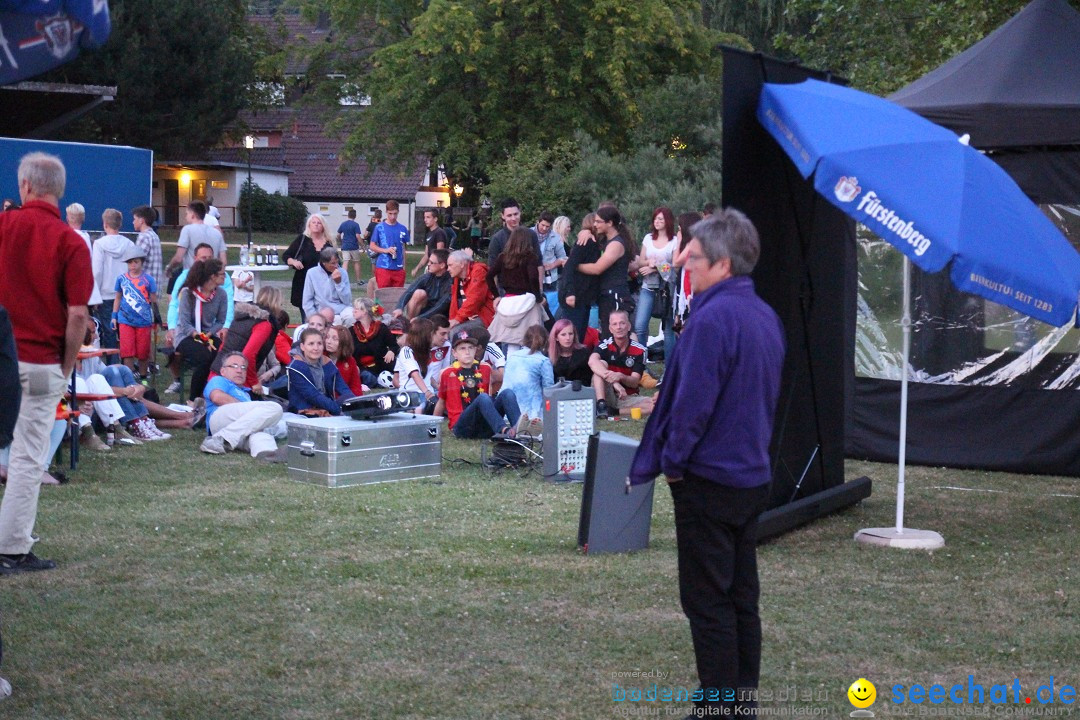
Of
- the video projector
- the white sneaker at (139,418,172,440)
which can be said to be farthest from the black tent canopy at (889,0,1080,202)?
the white sneaker at (139,418,172,440)

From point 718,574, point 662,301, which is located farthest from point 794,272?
point 662,301

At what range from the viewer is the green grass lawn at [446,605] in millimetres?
4789

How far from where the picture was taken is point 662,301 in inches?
558

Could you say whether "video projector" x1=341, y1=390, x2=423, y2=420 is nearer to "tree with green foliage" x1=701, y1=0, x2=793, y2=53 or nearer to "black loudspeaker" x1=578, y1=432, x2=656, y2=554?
"black loudspeaker" x1=578, y1=432, x2=656, y2=554

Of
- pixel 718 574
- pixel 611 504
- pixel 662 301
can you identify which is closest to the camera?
pixel 718 574

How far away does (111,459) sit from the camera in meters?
9.50

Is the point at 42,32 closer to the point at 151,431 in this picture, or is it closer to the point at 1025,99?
the point at 151,431

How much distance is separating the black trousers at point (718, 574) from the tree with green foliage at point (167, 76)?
35.4m

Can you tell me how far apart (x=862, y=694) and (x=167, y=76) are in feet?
130

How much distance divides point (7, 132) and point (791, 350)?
17.1 m

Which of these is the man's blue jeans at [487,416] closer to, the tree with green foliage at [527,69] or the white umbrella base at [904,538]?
the white umbrella base at [904,538]

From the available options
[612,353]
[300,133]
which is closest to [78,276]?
[612,353]

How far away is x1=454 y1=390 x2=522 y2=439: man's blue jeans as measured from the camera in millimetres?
10539

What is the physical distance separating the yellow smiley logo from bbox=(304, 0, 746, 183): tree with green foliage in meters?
26.8
